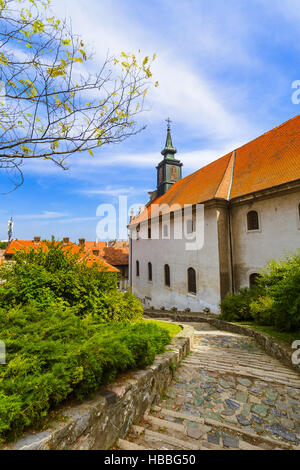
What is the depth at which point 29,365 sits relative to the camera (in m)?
2.34

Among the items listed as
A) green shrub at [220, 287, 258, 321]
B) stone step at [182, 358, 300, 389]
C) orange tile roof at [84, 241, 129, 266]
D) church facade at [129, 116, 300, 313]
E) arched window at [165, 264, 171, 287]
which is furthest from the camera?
orange tile roof at [84, 241, 129, 266]

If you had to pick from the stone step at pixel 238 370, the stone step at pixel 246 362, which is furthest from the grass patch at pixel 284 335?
the stone step at pixel 238 370

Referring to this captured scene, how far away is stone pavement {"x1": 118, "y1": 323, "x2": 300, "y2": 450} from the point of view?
A: 2.64m

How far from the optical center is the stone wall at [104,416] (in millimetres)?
1909

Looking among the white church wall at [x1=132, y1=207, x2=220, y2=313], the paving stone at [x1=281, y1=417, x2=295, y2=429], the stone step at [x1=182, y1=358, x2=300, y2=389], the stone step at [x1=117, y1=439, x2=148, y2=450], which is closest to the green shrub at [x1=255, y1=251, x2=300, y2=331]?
the stone step at [x1=182, y1=358, x2=300, y2=389]

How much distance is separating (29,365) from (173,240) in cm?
1623

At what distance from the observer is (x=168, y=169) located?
89.6ft

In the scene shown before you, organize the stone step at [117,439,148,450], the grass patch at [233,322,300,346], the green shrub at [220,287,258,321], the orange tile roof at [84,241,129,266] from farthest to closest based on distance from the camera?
1. the orange tile roof at [84,241,129,266]
2. the green shrub at [220,287,258,321]
3. the grass patch at [233,322,300,346]
4. the stone step at [117,439,148,450]

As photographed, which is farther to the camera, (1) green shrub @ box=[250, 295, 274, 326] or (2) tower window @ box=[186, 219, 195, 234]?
(2) tower window @ box=[186, 219, 195, 234]

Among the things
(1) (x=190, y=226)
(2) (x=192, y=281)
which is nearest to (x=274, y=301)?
(2) (x=192, y=281)

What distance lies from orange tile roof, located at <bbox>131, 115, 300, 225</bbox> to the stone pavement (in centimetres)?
940

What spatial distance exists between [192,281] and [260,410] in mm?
12711

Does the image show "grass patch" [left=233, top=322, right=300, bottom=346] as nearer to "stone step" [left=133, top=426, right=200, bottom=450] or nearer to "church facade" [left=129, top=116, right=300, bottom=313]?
"stone step" [left=133, top=426, right=200, bottom=450]
